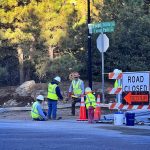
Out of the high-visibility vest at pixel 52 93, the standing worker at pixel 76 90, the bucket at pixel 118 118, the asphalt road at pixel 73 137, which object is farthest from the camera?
the standing worker at pixel 76 90

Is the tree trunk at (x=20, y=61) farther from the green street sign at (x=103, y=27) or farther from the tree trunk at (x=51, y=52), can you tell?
the green street sign at (x=103, y=27)

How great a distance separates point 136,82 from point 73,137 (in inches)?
224

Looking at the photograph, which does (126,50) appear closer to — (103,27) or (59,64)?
(59,64)

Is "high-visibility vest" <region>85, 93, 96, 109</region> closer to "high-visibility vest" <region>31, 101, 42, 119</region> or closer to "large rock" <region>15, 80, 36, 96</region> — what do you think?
"high-visibility vest" <region>31, 101, 42, 119</region>

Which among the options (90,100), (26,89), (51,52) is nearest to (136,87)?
(90,100)

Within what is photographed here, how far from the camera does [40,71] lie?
3147cm

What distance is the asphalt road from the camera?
13.7 m

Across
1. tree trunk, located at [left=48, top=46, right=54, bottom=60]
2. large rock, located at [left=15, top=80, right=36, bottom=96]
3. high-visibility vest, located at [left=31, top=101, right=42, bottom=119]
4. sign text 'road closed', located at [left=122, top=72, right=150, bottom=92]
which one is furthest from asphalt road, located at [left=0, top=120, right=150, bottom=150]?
tree trunk, located at [left=48, top=46, right=54, bottom=60]

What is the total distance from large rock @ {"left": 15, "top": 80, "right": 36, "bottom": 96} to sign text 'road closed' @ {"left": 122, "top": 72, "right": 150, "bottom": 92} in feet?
33.6

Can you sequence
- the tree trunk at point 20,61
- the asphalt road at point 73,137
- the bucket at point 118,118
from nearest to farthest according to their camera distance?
the asphalt road at point 73,137 < the bucket at point 118,118 < the tree trunk at point 20,61

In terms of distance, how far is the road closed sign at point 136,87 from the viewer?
2069cm

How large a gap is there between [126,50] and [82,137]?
1706cm

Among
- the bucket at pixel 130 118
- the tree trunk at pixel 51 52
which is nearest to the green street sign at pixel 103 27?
the bucket at pixel 130 118

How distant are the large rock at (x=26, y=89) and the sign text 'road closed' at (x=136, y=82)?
33.6ft
